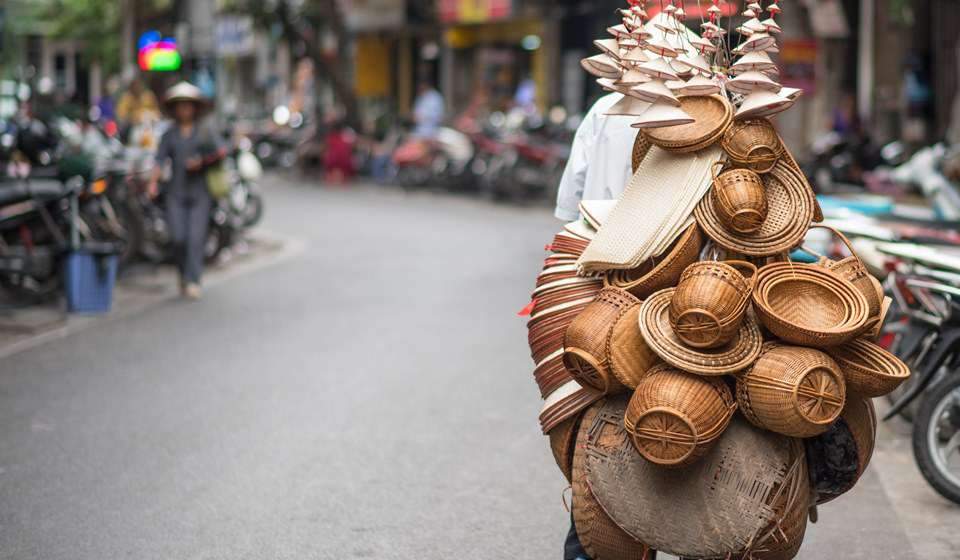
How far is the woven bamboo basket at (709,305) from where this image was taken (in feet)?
11.6

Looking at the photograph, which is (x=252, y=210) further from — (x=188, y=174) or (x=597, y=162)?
(x=597, y=162)

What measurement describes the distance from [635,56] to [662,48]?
0.10 m

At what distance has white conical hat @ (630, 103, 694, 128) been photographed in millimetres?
3809

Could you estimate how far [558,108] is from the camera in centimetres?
2553

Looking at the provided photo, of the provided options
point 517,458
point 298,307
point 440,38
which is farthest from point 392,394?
point 440,38

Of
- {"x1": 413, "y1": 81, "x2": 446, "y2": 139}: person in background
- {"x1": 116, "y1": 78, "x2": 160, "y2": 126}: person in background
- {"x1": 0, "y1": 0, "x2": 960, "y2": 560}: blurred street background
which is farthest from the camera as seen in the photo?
{"x1": 413, "y1": 81, "x2": 446, "y2": 139}: person in background

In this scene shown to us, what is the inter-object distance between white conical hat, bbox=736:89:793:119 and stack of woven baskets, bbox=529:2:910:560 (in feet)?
0.10

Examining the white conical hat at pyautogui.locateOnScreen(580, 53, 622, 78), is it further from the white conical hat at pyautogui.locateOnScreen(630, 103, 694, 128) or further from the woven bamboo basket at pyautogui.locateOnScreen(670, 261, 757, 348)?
the woven bamboo basket at pyautogui.locateOnScreen(670, 261, 757, 348)

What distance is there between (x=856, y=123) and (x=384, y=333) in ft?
37.8

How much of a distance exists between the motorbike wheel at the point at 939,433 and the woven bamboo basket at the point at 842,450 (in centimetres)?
213

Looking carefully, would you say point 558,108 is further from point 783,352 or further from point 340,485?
Answer: point 783,352

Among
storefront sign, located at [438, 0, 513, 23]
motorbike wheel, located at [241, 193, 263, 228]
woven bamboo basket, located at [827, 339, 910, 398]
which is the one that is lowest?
motorbike wheel, located at [241, 193, 263, 228]

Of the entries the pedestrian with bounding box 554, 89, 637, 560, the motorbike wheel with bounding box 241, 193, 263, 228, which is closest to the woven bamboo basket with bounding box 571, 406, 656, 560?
the pedestrian with bounding box 554, 89, 637, 560

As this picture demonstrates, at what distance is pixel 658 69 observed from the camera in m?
3.88
